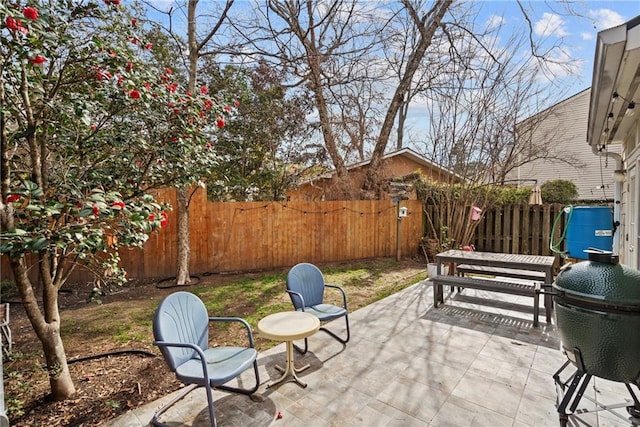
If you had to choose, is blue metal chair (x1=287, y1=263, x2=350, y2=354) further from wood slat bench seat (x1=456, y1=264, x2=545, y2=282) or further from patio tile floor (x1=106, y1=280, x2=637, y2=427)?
wood slat bench seat (x1=456, y1=264, x2=545, y2=282)

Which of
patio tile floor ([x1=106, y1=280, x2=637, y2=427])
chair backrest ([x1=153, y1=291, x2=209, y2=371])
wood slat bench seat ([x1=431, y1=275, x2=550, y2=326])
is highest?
chair backrest ([x1=153, y1=291, x2=209, y2=371])

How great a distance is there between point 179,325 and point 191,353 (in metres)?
0.25

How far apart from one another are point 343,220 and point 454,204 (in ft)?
8.78

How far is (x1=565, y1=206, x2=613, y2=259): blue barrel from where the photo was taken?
5.22 meters

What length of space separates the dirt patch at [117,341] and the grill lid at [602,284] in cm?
286

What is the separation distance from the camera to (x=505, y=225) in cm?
785

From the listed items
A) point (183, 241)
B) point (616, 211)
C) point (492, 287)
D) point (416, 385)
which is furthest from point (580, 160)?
point (183, 241)

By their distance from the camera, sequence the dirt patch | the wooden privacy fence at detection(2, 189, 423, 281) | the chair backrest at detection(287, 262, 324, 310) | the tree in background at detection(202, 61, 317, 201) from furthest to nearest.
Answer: the tree in background at detection(202, 61, 317, 201)
the wooden privacy fence at detection(2, 189, 423, 281)
the chair backrest at detection(287, 262, 324, 310)
the dirt patch

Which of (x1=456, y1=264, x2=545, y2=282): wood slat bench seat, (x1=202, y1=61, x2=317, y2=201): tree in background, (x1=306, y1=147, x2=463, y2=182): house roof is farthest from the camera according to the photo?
(x1=202, y1=61, x2=317, y2=201): tree in background

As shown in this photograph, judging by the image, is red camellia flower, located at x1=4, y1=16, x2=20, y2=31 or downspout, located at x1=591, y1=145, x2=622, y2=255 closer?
red camellia flower, located at x1=4, y1=16, x2=20, y2=31

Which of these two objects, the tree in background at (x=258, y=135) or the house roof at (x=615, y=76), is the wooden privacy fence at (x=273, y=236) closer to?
the tree in background at (x=258, y=135)

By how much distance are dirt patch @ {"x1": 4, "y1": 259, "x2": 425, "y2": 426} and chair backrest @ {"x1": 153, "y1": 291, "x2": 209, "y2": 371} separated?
535 mm

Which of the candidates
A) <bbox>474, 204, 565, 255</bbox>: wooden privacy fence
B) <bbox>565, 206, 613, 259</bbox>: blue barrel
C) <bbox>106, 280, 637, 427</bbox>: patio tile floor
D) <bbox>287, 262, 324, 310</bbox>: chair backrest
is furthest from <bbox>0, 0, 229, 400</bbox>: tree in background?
<bbox>474, 204, 565, 255</bbox>: wooden privacy fence

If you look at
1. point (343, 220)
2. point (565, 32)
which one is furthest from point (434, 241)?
point (565, 32)
